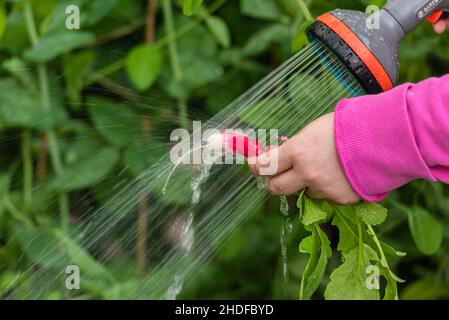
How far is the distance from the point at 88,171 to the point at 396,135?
0.62 metres

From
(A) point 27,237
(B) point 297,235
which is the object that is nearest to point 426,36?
(B) point 297,235

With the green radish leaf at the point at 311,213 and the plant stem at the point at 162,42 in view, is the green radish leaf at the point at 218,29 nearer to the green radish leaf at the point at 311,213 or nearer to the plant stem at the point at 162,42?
the plant stem at the point at 162,42

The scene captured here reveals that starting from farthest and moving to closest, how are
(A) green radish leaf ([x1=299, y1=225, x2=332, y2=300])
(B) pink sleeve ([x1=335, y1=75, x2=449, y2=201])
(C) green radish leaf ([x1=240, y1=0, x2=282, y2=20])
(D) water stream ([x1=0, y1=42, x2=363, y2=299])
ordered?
(C) green radish leaf ([x1=240, y1=0, x2=282, y2=20])
(D) water stream ([x1=0, y1=42, x2=363, y2=299])
(A) green radish leaf ([x1=299, y1=225, x2=332, y2=300])
(B) pink sleeve ([x1=335, y1=75, x2=449, y2=201])

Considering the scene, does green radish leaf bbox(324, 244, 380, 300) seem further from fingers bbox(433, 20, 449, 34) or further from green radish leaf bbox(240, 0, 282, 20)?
green radish leaf bbox(240, 0, 282, 20)

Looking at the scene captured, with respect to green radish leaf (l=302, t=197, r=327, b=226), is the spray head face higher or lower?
higher

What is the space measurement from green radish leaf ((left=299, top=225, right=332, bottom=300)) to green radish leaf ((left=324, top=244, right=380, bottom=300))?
2cm

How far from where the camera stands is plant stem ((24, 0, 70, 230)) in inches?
52.0

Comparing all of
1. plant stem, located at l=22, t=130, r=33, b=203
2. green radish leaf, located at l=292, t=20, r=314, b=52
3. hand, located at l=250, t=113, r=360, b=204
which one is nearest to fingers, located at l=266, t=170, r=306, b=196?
hand, located at l=250, t=113, r=360, b=204

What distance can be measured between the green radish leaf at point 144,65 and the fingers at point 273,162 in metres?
0.46

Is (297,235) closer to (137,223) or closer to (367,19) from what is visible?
(137,223)

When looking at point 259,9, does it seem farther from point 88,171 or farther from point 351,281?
point 351,281

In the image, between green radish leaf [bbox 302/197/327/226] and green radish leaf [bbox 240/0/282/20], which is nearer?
green radish leaf [bbox 302/197/327/226]

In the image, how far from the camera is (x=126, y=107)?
1.41 m

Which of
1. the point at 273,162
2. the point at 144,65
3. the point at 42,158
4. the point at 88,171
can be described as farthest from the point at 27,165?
the point at 273,162
